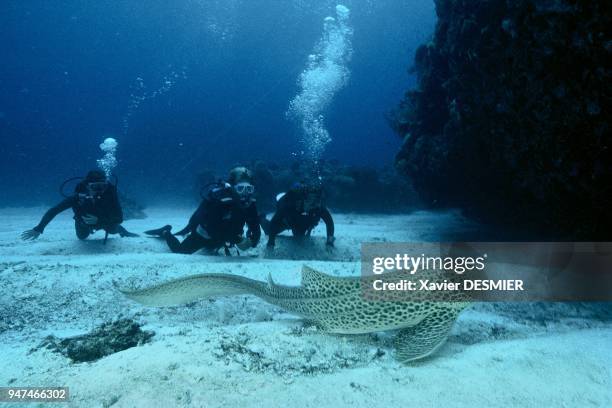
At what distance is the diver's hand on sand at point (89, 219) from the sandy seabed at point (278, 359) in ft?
11.6

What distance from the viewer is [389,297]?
2.50 meters

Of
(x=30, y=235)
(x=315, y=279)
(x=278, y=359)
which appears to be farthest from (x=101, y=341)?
(x=30, y=235)

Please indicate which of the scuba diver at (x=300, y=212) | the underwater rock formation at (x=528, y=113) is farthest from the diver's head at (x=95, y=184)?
the underwater rock formation at (x=528, y=113)

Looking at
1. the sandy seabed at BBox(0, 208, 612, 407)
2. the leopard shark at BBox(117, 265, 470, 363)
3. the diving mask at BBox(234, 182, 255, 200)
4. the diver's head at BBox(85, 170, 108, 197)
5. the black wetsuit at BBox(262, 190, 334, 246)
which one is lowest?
the sandy seabed at BBox(0, 208, 612, 407)

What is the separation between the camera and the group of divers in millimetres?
6332

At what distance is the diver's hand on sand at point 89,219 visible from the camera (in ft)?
23.7

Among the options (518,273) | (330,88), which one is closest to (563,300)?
(518,273)

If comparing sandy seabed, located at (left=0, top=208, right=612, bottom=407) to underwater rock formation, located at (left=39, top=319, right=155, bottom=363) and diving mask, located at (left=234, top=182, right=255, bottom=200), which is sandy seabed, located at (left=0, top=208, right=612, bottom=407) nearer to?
underwater rock formation, located at (left=39, top=319, right=155, bottom=363)

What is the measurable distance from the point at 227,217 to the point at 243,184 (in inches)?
30.8

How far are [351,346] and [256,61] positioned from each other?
111502 mm

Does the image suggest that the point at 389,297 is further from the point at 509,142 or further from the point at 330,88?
the point at 330,88

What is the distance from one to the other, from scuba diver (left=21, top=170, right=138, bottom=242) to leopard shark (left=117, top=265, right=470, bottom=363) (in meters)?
5.40

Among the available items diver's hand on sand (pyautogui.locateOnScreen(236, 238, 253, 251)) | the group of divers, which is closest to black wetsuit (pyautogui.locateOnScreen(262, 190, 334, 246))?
the group of divers

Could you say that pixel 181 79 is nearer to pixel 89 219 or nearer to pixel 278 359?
pixel 89 219
